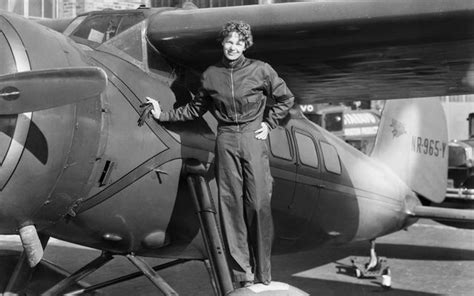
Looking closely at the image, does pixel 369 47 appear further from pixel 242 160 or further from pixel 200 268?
pixel 200 268

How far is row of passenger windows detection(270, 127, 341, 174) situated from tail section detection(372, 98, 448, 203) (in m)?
2.14

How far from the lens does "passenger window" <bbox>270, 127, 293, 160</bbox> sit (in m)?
5.36

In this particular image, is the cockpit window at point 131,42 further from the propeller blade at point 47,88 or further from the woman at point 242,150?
the propeller blade at point 47,88

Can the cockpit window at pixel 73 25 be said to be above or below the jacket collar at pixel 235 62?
above

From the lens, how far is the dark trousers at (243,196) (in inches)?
155

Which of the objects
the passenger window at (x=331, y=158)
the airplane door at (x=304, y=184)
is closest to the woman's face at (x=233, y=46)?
the airplane door at (x=304, y=184)

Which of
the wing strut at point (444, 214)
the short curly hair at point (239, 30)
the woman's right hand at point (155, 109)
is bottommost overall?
the wing strut at point (444, 214)

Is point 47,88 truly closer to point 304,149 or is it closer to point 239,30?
point 239,30

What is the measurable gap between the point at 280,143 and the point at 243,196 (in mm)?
1550

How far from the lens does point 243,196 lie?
399 centimetres

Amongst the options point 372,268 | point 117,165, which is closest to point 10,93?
point 117,165

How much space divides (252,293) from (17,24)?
208 cm

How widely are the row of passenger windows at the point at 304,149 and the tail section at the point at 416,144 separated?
84.3 inches

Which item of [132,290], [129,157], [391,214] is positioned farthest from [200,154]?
[391,214]
